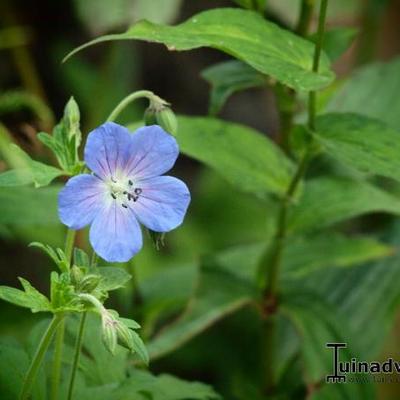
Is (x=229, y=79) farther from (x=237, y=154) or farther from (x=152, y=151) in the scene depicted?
(x=152, y=151)

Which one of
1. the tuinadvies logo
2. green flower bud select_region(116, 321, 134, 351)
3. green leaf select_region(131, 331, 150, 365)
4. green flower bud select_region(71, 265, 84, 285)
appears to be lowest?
the tuinadvies logo

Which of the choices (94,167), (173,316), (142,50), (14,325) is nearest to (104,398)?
(94,167)

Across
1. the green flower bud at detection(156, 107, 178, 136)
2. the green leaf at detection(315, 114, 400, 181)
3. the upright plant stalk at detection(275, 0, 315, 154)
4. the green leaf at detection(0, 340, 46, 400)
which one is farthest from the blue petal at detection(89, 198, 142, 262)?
the upright plant stalk at detection(275, 0, 315, 154)

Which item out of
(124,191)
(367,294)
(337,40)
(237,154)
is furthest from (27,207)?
(367,294)

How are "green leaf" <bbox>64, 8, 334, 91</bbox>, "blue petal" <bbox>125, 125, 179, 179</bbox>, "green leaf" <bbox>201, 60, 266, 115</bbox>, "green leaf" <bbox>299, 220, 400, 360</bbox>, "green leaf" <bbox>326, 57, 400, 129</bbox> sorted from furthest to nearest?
1. "green leaf" <bbox>326, 57, 400, 129</bbox>
2. "green leaf" <bbox>299, 220, 400, 360</bbox>
3. "green leaf" <bbox>201, 60, 266, 115</bbox>
4. "green leaf" <bbox>64, 8, 334, 91</bbox>
5. "blue petal" <bbox>125, 125, 179, 179</bbox>

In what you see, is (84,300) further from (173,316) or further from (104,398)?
(173,316)

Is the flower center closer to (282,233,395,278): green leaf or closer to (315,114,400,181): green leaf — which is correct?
(315,114,400,181): green leaf
